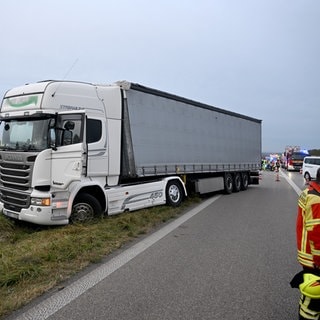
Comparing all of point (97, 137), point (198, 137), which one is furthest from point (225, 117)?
point (97, 137)

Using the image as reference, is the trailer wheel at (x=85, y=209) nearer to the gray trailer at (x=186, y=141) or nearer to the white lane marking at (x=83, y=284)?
the gray trailer at (x=186, y=141)

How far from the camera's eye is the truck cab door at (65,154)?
327 inches

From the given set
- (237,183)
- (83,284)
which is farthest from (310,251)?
(237,183)

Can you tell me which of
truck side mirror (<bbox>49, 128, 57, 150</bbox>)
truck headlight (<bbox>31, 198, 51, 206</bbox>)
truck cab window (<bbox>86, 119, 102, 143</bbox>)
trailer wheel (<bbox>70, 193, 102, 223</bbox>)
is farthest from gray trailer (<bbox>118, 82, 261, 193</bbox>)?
truck headlight (<bbox>31, 198, 51, 206</bbox>)

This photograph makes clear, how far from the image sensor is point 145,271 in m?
5.51

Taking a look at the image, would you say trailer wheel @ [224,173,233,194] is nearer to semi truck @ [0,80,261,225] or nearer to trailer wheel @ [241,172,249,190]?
trailer wheel @ [241,172,249,190]

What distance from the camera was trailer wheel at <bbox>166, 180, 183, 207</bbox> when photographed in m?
12.1

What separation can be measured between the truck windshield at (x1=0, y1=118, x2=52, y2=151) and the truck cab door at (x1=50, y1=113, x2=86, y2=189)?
0.71 ft

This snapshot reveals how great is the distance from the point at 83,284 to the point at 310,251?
119 inches

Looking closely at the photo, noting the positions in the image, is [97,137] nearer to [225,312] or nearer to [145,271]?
[145,271]

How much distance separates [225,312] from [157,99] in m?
8.61

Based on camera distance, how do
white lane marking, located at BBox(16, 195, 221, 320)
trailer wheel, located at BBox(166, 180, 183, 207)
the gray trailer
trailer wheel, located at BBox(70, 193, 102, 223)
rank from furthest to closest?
1. trailer wheel, located at BBox(166, 180, 183, 207)
2. the gray trailer
3. trailer wheel, located at BBox(70, 193, 102, 223)
4. white lane marking, located at BBox(16, 195, 221, 320)

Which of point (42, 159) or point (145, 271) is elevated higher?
point (42, 159)

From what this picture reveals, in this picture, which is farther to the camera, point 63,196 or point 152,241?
point 63,196
